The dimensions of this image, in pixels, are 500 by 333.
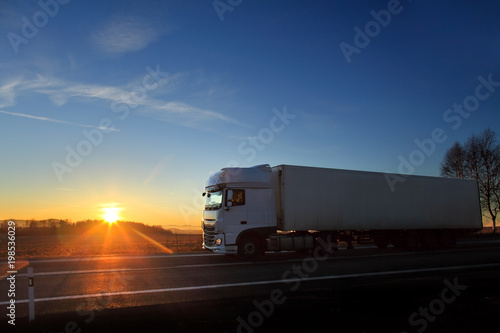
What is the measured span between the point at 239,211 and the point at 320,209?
4207mm

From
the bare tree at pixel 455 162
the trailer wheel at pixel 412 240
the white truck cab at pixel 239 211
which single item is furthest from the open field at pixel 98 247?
the bare tree at pixel 455 162

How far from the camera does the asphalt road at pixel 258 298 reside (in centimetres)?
636

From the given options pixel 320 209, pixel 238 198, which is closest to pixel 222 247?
pixel 238 198

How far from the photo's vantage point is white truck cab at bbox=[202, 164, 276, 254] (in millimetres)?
15672

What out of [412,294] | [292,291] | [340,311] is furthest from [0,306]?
[412,294]

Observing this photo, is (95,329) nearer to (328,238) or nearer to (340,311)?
(340,311)

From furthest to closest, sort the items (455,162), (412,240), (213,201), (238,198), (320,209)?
(455,162)
(412,240)
(320,209)
(213,201)
(238,198)

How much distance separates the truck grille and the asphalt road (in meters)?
A: 1.82

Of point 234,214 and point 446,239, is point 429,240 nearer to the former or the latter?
point 446,239

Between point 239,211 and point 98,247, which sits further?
point 98,247

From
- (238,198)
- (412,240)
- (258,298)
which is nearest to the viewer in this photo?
(258,298)

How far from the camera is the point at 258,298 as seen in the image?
27.5ft

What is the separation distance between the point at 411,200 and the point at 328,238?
6.30 meters

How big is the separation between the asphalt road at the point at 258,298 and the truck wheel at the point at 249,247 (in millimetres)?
1235
